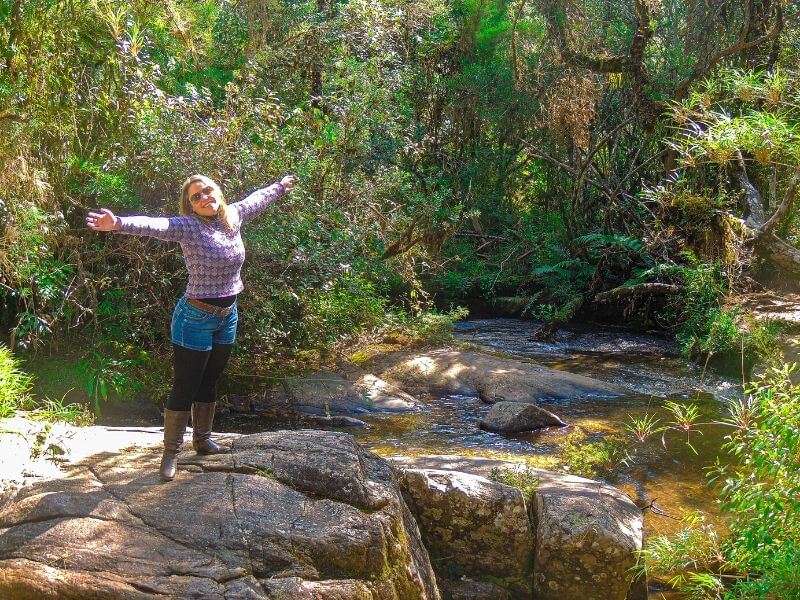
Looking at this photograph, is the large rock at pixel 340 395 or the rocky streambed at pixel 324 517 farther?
the large rock at pixel 340 395

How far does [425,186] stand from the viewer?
14484 millimetres

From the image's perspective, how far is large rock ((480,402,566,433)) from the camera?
7.52 meters

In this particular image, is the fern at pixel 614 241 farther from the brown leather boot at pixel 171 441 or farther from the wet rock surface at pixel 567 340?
the brown leather boot at pixel 171 441

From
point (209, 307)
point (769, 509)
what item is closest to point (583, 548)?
point (769, 509)

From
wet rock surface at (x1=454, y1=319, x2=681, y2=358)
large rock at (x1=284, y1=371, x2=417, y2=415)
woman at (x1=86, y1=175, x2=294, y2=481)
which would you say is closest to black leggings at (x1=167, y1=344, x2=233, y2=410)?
woman at (x1=86, y1=175, x2=294, y2=481)

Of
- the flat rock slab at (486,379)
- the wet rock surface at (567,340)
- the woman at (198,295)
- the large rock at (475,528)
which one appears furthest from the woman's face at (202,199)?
the wet rock surface at (567,340)

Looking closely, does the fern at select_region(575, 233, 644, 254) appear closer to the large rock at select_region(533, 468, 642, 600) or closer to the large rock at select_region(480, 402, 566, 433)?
the large rock at select_region(480, 402, 566, 433)

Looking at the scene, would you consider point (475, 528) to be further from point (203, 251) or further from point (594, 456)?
point (203, 251)

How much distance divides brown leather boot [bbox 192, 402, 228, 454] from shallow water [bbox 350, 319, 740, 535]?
2782 millimetres

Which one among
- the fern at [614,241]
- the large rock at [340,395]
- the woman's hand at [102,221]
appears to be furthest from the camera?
the fern at [614,241]

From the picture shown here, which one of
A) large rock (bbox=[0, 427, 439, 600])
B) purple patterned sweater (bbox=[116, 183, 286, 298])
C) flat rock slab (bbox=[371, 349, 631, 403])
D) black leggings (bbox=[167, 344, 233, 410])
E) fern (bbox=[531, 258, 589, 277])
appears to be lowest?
flat rock slab (bbox=[371, 349, 631, 403])

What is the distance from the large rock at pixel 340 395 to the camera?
811cm

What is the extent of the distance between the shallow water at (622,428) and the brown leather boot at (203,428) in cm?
278

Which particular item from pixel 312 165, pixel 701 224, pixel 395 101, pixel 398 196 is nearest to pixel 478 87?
pixel 395 101
